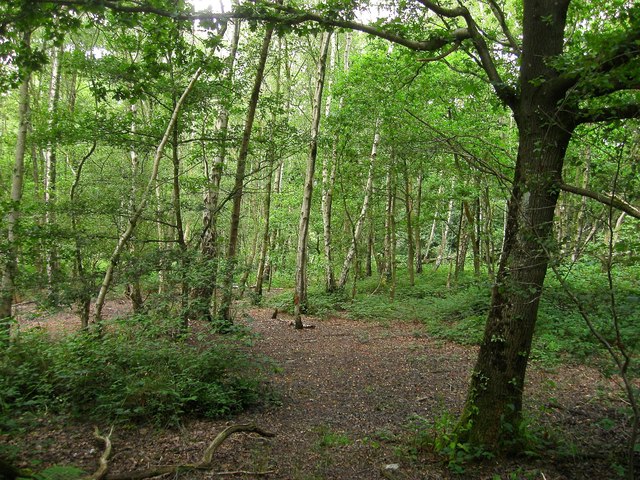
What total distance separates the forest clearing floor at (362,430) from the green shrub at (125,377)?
24cm

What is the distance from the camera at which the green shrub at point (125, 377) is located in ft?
14.7

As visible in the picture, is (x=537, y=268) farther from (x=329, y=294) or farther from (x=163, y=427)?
(x=329, y=294)

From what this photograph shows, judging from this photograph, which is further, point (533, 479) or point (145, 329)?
point (145, 329)

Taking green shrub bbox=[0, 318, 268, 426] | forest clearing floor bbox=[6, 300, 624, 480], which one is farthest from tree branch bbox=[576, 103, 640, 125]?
green shrub bbox=[0, 318, 268, 426]

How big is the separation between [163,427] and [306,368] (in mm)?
3580

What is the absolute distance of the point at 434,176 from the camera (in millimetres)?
15117

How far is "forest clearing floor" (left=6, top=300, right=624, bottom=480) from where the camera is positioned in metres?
3.72

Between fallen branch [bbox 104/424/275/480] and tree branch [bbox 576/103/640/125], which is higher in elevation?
tree branch [bbox 576/103/640/125]

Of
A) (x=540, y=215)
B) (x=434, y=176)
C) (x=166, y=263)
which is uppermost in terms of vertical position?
(x=434, y=176)

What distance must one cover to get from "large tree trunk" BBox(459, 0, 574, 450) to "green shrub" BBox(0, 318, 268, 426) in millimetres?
3124

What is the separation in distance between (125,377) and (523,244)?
476 centimetres

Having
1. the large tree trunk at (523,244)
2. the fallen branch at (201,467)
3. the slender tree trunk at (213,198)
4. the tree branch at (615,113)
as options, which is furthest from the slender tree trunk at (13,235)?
the tree branch at (615,113)

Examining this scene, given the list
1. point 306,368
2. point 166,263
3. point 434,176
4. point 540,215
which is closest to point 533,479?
point 540,215

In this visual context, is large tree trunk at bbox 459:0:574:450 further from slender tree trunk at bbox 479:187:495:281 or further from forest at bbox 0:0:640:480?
slender tree trunk at bbox 479:187:495:281
